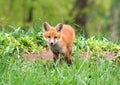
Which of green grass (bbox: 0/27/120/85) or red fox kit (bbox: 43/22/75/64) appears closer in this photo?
green grass (bbox: 0/27/120/85)

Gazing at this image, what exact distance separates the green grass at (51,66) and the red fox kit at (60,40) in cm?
19

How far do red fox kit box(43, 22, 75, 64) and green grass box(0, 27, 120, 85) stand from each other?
7.6 inches

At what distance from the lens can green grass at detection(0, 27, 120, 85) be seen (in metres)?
7.75

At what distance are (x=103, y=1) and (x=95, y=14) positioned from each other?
1406 centimetres

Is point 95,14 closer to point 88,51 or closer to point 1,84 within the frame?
point 88,51

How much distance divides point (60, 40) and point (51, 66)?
64 centimetres

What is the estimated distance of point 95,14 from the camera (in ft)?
141

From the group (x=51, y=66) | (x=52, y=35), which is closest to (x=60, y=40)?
(x=52, y=35)

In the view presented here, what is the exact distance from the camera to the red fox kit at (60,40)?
9375 mm

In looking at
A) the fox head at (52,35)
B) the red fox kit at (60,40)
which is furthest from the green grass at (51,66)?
the fox head at (52,35)

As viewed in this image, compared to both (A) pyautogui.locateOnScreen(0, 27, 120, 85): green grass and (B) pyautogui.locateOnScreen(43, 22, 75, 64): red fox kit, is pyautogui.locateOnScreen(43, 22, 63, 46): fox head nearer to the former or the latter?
(B) pyautogui.locateOnScreen(43, 22, 75, 64): red fox kit

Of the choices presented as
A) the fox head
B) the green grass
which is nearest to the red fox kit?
the fox head

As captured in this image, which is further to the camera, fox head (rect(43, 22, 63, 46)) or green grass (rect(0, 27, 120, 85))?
fox head (rect(43, 22, 63, 46))

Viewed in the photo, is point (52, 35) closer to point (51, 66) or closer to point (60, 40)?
point (60, 40)
